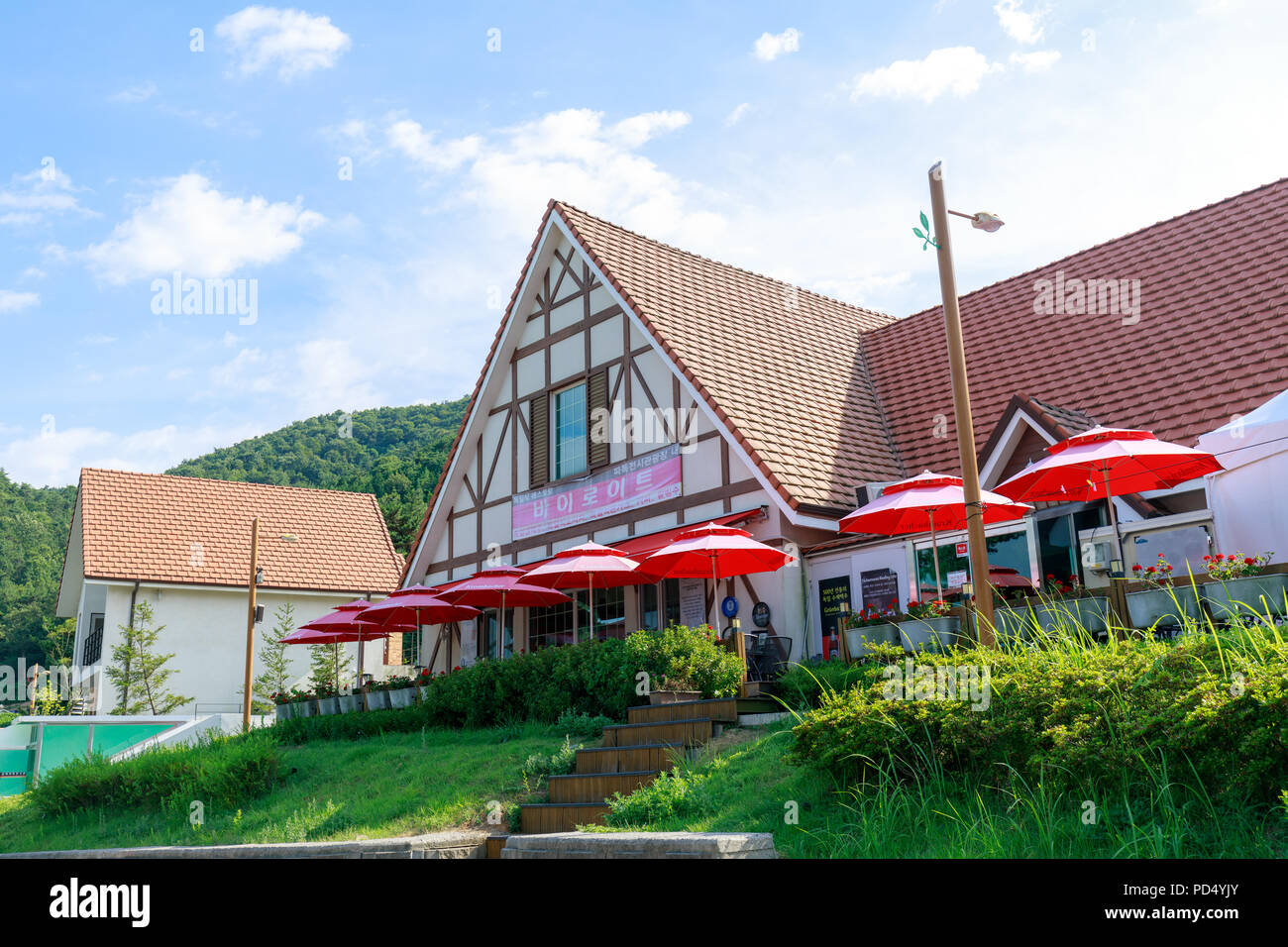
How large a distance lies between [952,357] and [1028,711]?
3865mm

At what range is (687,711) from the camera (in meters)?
12.0

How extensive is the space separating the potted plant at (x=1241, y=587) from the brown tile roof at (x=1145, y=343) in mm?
5268

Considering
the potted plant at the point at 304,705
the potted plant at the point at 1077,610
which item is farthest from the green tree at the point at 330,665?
the potted plant at the point at 1077,610

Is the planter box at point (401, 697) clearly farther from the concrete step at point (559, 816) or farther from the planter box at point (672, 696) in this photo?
the concrete step at point (559, 816)

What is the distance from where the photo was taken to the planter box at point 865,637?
461 inches

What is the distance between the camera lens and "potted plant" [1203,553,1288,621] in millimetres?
8781

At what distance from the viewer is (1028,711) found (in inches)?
271

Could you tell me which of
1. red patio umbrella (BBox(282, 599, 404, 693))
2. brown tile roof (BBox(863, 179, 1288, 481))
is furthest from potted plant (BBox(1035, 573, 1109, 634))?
red patio umbrella (BBox(282, 599, 404, 693))

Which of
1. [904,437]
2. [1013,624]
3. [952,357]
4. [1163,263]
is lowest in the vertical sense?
[1013,624]

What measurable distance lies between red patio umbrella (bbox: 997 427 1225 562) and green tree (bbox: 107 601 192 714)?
23.2 m

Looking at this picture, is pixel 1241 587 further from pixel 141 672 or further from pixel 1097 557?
pixel 141 672
